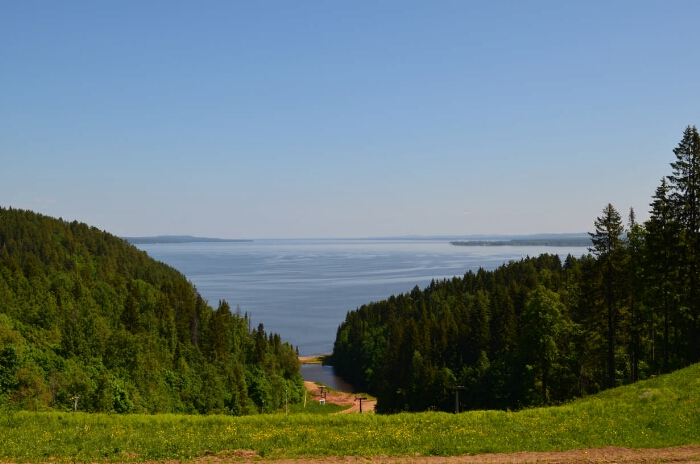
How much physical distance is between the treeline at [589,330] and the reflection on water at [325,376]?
31.9 metres

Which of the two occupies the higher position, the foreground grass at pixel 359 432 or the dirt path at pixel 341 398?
the foreground grass at pixel 359 432

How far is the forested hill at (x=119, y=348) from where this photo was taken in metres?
60.1

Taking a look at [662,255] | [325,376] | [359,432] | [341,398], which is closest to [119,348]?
[341,398]

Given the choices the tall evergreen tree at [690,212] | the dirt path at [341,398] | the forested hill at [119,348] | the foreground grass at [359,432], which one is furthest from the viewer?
the dirt path at [341,398]

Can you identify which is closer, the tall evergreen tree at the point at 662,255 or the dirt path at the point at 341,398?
the tall evergreen tree at the point at 662,255

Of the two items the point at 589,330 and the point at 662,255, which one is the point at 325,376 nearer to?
the point at 589,330

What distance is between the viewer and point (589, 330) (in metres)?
46.0

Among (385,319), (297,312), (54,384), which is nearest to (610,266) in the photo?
(54,384)

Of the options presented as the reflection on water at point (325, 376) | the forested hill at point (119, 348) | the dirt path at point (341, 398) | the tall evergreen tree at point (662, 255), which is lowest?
the reflection on water at point (325, 376)

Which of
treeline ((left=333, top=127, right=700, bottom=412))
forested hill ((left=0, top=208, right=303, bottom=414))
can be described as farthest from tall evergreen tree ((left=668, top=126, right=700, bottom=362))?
forested hill ((left=0, top=208, right=303, bottom=414))

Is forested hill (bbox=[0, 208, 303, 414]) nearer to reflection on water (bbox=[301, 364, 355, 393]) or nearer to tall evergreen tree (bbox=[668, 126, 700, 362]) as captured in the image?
reflection on water (bbox=[301, 364, 355, 393])

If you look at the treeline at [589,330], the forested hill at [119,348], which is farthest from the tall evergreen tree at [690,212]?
the forested hill at [119,348]

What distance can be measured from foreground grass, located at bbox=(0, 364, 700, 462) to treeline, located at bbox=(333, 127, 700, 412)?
1474cm

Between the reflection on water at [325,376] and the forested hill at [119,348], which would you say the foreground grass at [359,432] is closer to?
the forested hill at [119,348]
